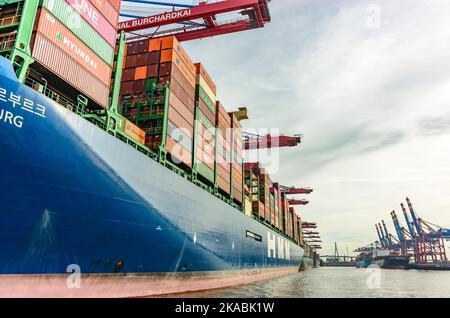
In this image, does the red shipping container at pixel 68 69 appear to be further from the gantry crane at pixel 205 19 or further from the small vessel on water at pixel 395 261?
the small vessel on water at pixel 395 261

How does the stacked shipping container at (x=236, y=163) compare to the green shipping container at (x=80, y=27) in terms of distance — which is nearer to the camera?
the green shipping container at (x=80, y=27)

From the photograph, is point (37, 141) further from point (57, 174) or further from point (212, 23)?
point (212, 23)

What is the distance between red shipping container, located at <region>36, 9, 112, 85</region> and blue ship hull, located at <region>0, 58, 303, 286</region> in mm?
2573

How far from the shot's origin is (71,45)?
502 inches

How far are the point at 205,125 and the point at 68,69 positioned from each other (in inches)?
533

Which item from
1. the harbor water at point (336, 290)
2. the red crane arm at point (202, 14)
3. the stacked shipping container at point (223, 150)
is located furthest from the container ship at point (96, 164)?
the red crane arm at point (202, 14)

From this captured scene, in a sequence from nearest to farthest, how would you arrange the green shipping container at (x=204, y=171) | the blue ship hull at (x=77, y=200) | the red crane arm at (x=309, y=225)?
the blue ship hull at (x=77, y=200)
the green shipping container at (x=204, y=171)
the red crane arm at (x=309, y=225)

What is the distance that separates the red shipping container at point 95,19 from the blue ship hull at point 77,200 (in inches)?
192

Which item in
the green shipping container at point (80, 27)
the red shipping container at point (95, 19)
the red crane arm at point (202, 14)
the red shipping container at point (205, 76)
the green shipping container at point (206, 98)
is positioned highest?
the red crane arm at point (202, 14)

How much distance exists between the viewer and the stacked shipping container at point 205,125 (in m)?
23.3

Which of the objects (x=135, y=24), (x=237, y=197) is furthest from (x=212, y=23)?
(x=237, y=197)

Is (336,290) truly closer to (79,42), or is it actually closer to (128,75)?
(128,75)

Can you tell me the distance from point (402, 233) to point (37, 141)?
11517 centimetres

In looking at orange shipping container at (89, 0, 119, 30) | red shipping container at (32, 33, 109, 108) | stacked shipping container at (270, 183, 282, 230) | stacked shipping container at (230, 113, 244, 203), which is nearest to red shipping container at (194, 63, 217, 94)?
stacked shipping container at (230, 113, 244, 203)
